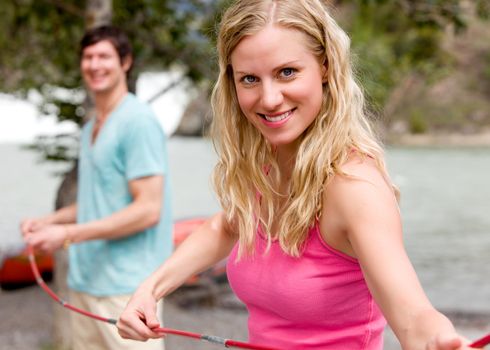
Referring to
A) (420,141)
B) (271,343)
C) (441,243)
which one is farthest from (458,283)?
(420,141)

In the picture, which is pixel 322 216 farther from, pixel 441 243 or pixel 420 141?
pixel 420 141

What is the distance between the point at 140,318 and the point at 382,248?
0.69 meters

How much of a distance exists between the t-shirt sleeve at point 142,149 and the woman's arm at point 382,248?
5.04ft

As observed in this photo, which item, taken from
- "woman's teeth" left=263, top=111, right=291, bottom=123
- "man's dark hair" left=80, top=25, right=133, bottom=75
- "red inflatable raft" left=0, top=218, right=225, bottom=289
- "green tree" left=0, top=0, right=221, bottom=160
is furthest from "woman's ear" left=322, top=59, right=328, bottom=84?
"red inflatable raft" left=0, top=218, right=225, bottom=289

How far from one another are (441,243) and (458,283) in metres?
4.83

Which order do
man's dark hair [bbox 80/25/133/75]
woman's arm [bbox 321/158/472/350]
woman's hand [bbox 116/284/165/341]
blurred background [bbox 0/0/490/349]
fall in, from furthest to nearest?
1. blurred background [bbox 0/0/490/349]
2. man's dark hair [bbox 80/25/133/75]
3. woman's hand [bbox 116/284/165/341]
4. woman's arm [bbox 321/158/472/350]

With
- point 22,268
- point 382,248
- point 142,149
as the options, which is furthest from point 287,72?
point 22,268

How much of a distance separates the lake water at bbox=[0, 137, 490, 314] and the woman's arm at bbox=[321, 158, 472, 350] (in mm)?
612

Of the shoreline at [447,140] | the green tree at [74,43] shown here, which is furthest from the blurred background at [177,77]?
the shoreline at [447,140]

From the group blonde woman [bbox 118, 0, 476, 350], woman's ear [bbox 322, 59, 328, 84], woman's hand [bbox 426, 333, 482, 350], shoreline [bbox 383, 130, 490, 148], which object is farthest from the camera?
shoreline [bbox 383, 130, 490, 148]

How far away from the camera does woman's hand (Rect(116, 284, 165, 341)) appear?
1.88 metres

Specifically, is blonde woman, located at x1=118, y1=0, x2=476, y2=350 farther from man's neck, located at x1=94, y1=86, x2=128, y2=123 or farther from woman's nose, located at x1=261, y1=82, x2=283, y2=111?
man's neck, located at x1=94, y1=86, x2=128, y2=123

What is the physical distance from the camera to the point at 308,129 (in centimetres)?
176

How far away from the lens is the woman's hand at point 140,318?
1.88 metres
